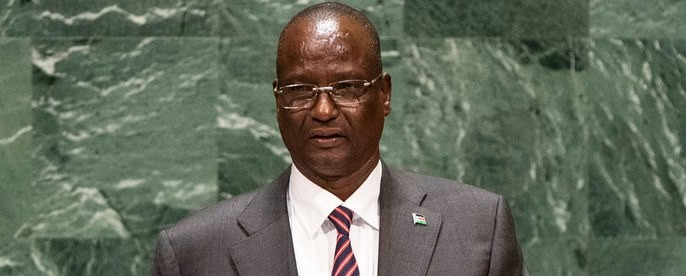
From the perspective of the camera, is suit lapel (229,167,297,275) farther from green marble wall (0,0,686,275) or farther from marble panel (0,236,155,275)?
marble panel (0,236,155,275)

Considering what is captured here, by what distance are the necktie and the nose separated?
29 centimetres

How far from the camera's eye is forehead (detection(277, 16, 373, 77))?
2951 millimetres

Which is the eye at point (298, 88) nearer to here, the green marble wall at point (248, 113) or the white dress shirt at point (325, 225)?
the white dress shirt at point (325, 225)

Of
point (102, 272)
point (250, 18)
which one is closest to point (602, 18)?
point (250, 18)

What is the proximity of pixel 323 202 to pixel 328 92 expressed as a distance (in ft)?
1.10

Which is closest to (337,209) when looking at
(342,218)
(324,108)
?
(342,218)

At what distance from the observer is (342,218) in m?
3.04

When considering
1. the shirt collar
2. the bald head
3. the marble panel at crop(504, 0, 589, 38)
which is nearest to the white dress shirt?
the shirt collar

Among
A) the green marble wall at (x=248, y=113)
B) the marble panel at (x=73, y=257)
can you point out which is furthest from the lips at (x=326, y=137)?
the marble panel at (x=73, y=257)

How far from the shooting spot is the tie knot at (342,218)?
302 centimetres

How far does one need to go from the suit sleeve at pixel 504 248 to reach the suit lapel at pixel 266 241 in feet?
1.88

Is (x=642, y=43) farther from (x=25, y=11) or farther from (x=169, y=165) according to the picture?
(x=25, y=11)

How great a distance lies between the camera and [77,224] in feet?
14.6

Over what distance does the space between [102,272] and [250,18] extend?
1.23 metres
